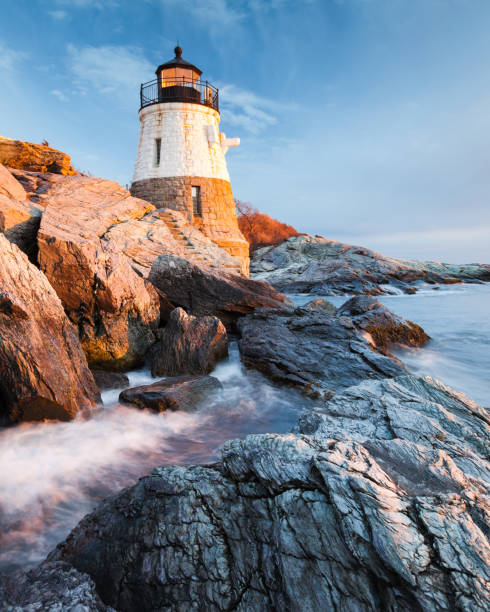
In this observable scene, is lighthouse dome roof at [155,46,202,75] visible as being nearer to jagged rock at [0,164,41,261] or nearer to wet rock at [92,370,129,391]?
jagged rock at [0,164,41,261]

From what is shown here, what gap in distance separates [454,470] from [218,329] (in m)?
5.13

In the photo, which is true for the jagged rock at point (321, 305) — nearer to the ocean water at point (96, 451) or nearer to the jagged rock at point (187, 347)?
the jagged rock at point (187, 347)

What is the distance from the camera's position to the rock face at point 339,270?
1038 inches

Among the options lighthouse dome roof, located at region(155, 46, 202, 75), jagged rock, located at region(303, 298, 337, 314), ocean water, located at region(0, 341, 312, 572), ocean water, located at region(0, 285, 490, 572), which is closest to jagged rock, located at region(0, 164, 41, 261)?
ocean water, located at region(0, 285, 490, 572)

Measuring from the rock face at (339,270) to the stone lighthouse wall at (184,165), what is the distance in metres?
9.53

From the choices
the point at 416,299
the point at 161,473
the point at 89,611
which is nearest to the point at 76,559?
the point at 89,611

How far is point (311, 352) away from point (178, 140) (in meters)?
15.6

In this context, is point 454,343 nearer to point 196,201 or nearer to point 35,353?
point 35,353

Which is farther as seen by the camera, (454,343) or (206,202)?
(206,202)

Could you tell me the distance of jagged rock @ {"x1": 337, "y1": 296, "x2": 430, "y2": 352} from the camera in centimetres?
847

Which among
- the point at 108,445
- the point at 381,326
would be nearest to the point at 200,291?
the point at 381,326

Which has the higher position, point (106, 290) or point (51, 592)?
point (106, 290)

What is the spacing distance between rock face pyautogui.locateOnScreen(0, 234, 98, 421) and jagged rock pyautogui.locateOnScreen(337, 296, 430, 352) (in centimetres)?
568

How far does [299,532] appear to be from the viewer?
2.16 metres
